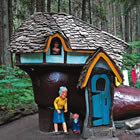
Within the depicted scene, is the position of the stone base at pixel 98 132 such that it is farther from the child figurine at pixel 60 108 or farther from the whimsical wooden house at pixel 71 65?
the child figurine at pixel 60 108

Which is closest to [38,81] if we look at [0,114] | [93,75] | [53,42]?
[53,42]

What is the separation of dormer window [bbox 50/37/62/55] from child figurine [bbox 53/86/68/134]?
79 centimetres

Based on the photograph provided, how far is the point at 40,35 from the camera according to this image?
14.8ft

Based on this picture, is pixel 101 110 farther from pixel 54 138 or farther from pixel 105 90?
pixel 54 138

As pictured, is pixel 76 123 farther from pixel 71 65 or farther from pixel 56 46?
pixel 56 46

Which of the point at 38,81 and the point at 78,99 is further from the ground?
the point at 38,81

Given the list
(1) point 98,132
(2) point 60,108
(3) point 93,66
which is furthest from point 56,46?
(1) point 98,132

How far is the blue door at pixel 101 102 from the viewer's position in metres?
4.37

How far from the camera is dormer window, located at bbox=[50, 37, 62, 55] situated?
441 centimetres

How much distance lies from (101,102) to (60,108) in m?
0.92

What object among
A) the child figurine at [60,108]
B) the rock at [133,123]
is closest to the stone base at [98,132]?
the child figurine at [60,108]

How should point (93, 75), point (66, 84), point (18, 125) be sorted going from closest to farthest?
point (93, 75) < point (66, 84) < point (18, 125)

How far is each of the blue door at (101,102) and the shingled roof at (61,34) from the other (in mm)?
655

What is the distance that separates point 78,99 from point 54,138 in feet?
3.33
